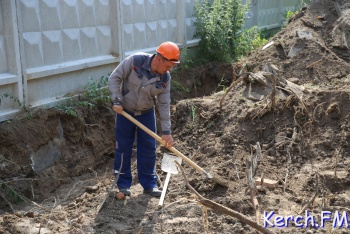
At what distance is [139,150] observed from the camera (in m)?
6.00

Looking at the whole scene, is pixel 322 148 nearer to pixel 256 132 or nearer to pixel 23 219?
pixel 256 132

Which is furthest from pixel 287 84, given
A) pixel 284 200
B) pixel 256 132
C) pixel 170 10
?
pixel 170 10

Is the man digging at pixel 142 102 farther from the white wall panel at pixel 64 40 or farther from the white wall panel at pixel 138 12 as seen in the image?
the white wall panel at pixel 138 12

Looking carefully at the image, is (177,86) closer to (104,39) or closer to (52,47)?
(104,39)

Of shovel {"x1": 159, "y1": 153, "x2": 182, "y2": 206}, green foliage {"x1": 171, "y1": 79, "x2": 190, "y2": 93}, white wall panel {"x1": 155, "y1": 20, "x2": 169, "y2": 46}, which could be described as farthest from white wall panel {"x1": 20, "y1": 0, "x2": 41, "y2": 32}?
white wall panel {"x1": 155, "y1": 20, "x2": 169, "y2": 46}

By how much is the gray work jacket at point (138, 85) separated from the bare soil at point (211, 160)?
922mm

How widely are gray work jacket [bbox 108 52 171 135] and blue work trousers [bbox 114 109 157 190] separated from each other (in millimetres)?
186

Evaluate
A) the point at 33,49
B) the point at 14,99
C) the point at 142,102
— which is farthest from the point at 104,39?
the point at 142,102

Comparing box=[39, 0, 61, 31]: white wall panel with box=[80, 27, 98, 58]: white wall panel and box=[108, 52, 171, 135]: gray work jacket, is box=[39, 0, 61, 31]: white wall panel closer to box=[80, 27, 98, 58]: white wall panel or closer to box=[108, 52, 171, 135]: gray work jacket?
box=[80, 27, 98, 58]: white wall panel

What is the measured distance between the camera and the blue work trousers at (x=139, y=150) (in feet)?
19.1

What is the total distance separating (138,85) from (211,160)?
164cm

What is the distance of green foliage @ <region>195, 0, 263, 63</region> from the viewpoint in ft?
35.2

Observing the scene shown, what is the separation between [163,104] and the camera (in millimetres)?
5766

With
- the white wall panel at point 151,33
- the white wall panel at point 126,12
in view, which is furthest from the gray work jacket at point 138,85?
the white wall panel at point 151,33
